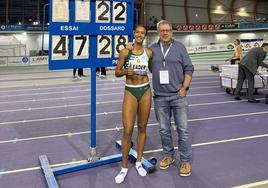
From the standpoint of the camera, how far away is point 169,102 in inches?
161

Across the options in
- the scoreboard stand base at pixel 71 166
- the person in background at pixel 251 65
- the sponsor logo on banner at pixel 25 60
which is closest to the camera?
the scoreboard stand base at pixel 71 166

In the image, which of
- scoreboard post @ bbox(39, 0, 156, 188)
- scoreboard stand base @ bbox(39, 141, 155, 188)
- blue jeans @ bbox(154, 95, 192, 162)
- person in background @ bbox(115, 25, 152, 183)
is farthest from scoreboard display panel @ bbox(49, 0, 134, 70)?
scoreboard stand base @ bbox(39, 141, 155, 188)

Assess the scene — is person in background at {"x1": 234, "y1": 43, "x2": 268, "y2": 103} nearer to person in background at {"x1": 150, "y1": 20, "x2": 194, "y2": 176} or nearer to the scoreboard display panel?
person in background at {"x1": 150, "y1": 20, "x2": 194, "y2": 176}

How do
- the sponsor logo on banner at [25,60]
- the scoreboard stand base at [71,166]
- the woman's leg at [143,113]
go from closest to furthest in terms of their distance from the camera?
the scoreboard stand base at [71,166] < the woman's leg at [143,113] < the sponsor logo on banner at [25,60]

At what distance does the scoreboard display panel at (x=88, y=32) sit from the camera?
3865mm

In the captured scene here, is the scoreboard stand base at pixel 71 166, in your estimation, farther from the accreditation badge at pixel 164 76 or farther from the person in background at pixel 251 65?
the person in background at pixel 251 65

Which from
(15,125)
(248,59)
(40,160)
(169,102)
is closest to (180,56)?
(169,102)

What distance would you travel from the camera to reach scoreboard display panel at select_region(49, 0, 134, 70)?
387 centimetres

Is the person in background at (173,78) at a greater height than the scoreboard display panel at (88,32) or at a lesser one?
lesser

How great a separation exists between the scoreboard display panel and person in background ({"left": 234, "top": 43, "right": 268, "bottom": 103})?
A: 528 cm

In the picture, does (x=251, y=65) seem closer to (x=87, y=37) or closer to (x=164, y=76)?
(x=164, y=76)

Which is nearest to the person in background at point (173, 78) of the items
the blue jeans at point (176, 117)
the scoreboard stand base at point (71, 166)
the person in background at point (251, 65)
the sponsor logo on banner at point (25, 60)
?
the blue jeans at point (176, 117)

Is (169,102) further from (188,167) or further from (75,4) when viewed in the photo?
(75,4)

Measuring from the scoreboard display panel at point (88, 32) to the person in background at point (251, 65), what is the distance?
17.3 ft
